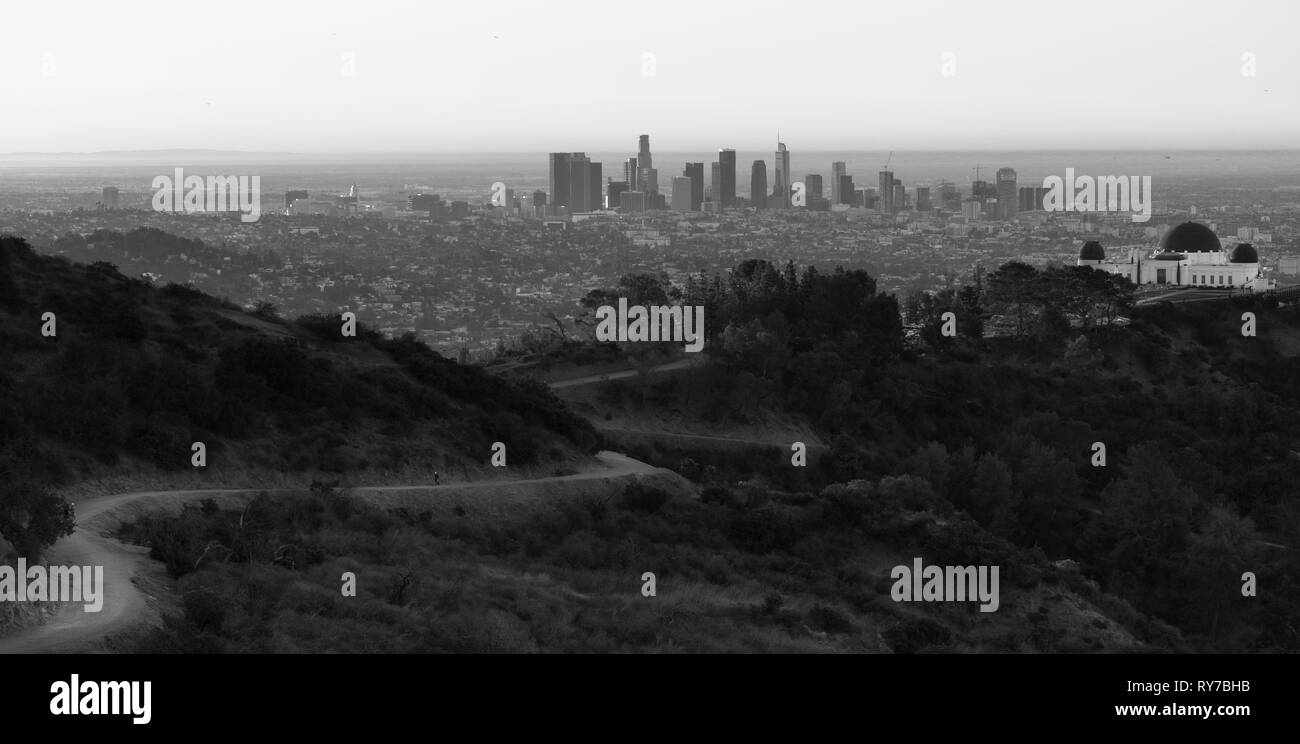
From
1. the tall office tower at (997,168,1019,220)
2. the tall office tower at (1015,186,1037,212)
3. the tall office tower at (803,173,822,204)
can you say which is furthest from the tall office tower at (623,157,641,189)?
the tall office tower at (1015,186,1037,212)

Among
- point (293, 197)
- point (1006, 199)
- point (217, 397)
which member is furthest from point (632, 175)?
point (217, 397)

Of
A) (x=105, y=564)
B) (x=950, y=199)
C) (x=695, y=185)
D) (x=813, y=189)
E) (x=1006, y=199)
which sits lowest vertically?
(x=105, y=564)

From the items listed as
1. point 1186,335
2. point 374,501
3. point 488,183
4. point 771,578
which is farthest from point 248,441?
point 488,183

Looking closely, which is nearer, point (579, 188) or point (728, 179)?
point (579, 188)

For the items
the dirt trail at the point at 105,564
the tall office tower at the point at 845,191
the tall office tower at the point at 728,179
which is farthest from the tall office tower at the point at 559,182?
the dirt trail at the point at 105,564

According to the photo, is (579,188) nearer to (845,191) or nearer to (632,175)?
(632,175)

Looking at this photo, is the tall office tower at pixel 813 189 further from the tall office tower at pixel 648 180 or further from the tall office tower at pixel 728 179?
the tall office tower at pixel 648 180

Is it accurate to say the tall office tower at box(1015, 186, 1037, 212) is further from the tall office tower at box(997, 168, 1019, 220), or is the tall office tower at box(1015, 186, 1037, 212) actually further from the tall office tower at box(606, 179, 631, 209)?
the tall office tower at box(606, 179, 631, 209)
